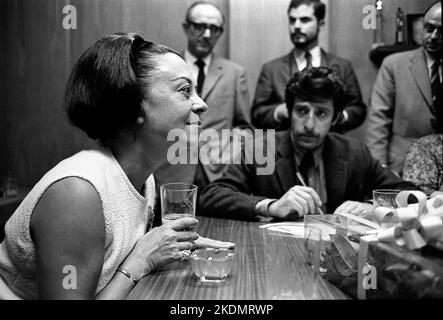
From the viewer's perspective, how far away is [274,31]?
242 cm

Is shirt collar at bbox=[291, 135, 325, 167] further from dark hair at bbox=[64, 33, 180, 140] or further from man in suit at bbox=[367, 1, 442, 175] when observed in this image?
dark hair at bbox=[64, 33, 180, 140]

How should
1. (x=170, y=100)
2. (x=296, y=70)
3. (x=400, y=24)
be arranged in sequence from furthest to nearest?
(x=296, y=70) < (x=400, y=24) < (x=170, y=100)

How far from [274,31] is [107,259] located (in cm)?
167

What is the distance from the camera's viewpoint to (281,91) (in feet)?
8.23

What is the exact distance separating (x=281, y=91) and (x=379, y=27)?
34.4 inches

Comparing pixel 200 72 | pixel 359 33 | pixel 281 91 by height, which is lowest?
pixel 281 91

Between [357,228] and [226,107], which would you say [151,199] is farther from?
[226,107]

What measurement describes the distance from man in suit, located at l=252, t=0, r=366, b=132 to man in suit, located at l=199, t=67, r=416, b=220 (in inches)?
8.6

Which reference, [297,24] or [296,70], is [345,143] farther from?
[297,24]

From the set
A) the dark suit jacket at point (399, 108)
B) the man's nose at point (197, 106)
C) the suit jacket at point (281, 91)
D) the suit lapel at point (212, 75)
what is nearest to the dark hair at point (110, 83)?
the man's nose at point (197, 106)

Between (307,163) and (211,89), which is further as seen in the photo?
(307,163)

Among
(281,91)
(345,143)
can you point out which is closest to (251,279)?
(345,143)

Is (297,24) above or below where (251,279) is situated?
above

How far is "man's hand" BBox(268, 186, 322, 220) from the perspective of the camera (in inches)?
64.0
